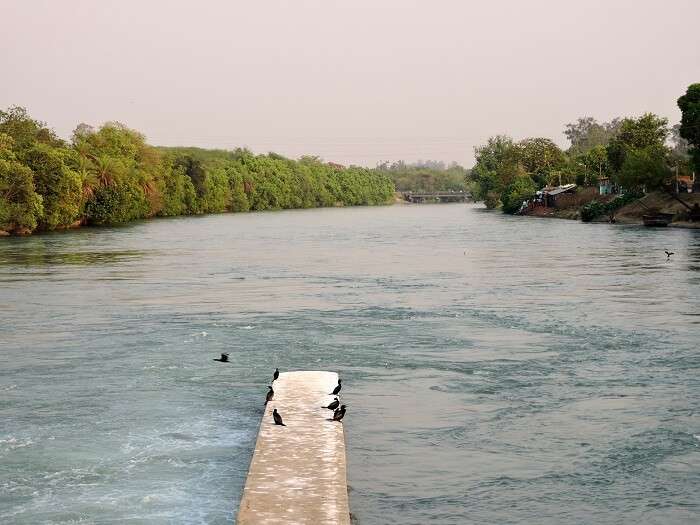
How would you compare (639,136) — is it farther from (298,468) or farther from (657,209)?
(298,468)

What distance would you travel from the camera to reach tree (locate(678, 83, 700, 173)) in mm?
96000

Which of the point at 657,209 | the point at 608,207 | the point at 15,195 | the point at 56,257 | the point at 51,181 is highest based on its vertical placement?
the point at 51,181

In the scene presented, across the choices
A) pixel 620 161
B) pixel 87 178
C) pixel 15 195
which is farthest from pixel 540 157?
pixel 15 195

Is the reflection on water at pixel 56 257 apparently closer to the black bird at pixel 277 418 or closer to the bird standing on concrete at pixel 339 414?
the black bird at pixel 277 418

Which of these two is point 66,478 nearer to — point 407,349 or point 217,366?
point 217,366

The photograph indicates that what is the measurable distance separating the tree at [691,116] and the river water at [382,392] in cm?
5402

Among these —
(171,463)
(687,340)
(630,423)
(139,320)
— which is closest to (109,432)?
(171,463)

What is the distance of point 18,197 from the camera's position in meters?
90.9

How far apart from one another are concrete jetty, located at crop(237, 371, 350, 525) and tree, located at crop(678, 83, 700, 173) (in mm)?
84819

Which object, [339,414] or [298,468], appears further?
[339,414]

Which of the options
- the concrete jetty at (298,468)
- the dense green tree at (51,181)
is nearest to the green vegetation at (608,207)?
the dense green tree at (51,181)

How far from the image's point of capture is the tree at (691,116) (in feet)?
315

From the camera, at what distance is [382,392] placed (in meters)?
21.4

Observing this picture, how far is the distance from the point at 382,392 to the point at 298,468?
7.03 meters
